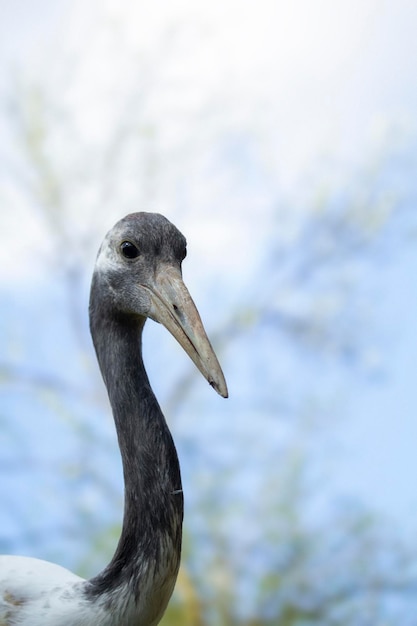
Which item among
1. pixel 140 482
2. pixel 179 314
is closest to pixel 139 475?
pixel 140 482

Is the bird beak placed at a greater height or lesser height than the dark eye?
lesser

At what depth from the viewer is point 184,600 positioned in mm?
2971

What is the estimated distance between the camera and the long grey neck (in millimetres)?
1013

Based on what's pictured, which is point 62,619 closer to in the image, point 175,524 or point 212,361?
point 175,524

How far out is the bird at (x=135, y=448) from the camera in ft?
3.31

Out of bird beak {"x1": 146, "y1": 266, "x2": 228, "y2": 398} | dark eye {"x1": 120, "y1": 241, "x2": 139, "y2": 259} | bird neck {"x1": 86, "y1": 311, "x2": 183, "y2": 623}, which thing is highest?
dark eye {"x1": 120, "y1": 241, "x2": 139, "y2": 259}

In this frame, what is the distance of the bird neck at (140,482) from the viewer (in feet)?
3.32

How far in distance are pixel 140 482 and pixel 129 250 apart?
0.88 feet

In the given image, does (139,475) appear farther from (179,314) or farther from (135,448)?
(179,314)

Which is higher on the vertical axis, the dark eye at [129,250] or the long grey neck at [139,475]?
the dark eye at [129,250]

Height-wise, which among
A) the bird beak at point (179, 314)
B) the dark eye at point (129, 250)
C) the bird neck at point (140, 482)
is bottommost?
the bird neck at point (140, 482)

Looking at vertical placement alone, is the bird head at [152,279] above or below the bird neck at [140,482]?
above

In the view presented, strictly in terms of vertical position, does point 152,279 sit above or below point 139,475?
above

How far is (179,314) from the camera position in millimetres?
1032
